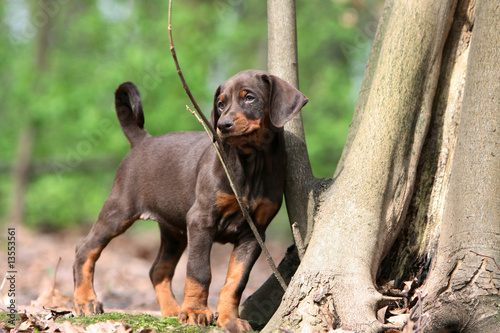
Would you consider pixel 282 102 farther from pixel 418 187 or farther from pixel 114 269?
pixel 114 269

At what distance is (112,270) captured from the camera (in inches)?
405

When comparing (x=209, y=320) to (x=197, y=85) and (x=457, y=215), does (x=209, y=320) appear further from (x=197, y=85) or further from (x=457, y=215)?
(x=197, y=85)

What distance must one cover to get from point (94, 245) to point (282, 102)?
223 centimetres

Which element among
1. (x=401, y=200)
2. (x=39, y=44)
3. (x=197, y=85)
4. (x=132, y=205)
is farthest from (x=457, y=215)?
(x=39, y=44)

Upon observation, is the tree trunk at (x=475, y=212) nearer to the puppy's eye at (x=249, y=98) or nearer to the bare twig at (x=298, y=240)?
the bare twig at (x=298, y=240)

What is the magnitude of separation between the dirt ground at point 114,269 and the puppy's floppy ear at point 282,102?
3117 millimetres

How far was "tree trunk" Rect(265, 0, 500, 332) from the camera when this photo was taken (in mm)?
3648

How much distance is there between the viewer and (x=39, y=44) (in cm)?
1645

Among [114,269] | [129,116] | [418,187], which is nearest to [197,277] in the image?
[418,187]

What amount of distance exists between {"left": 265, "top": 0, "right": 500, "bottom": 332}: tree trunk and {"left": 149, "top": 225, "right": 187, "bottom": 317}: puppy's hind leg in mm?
1722

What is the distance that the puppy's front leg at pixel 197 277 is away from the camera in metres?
4.10

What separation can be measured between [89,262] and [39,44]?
1312 cm

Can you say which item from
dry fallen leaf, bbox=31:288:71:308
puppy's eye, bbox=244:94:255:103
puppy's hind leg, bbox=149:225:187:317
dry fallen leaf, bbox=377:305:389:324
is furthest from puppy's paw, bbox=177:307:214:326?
dry fallen leaf, bbox=31:288:71:308

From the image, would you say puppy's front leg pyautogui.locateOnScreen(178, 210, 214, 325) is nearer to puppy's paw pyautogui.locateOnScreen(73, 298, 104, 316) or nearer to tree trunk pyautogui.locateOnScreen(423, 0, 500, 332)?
puppy's paw pyautogui.locateOnScreen(73, 298, 104, 316)
